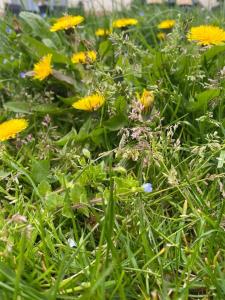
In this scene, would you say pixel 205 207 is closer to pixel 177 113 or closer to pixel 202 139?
pixel 202 139

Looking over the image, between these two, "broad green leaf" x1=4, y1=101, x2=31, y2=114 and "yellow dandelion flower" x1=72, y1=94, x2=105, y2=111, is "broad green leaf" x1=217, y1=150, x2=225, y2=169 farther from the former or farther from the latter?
"broad green leaf" x1=4, y1=101, x2=31, y2=114

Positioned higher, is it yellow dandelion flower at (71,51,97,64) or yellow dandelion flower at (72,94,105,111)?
yellow dandelion flower at (71,51,97,64)

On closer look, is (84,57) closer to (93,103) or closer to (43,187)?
(93,103)

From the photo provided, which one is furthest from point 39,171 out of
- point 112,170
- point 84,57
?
point 84,57

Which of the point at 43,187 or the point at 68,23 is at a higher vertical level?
the point at 68,23

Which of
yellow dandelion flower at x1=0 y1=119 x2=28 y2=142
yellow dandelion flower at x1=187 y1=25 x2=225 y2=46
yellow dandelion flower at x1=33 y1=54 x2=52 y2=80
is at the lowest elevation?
yellow dandelion flower at x1=0 y1=119 x2=28 y2=142

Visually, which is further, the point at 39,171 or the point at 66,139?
the point at 66,139

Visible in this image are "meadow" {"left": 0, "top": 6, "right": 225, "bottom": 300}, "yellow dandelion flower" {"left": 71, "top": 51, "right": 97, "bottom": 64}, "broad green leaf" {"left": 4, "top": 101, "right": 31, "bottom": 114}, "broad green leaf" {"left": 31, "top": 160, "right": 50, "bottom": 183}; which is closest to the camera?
"meadow" {"left": 0, "top": 6, "right": 225, "bottom": 300}

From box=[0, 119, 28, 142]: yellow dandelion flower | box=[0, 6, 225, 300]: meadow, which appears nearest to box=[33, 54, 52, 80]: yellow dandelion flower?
box=[0, 6, 225, 300]: meadow
